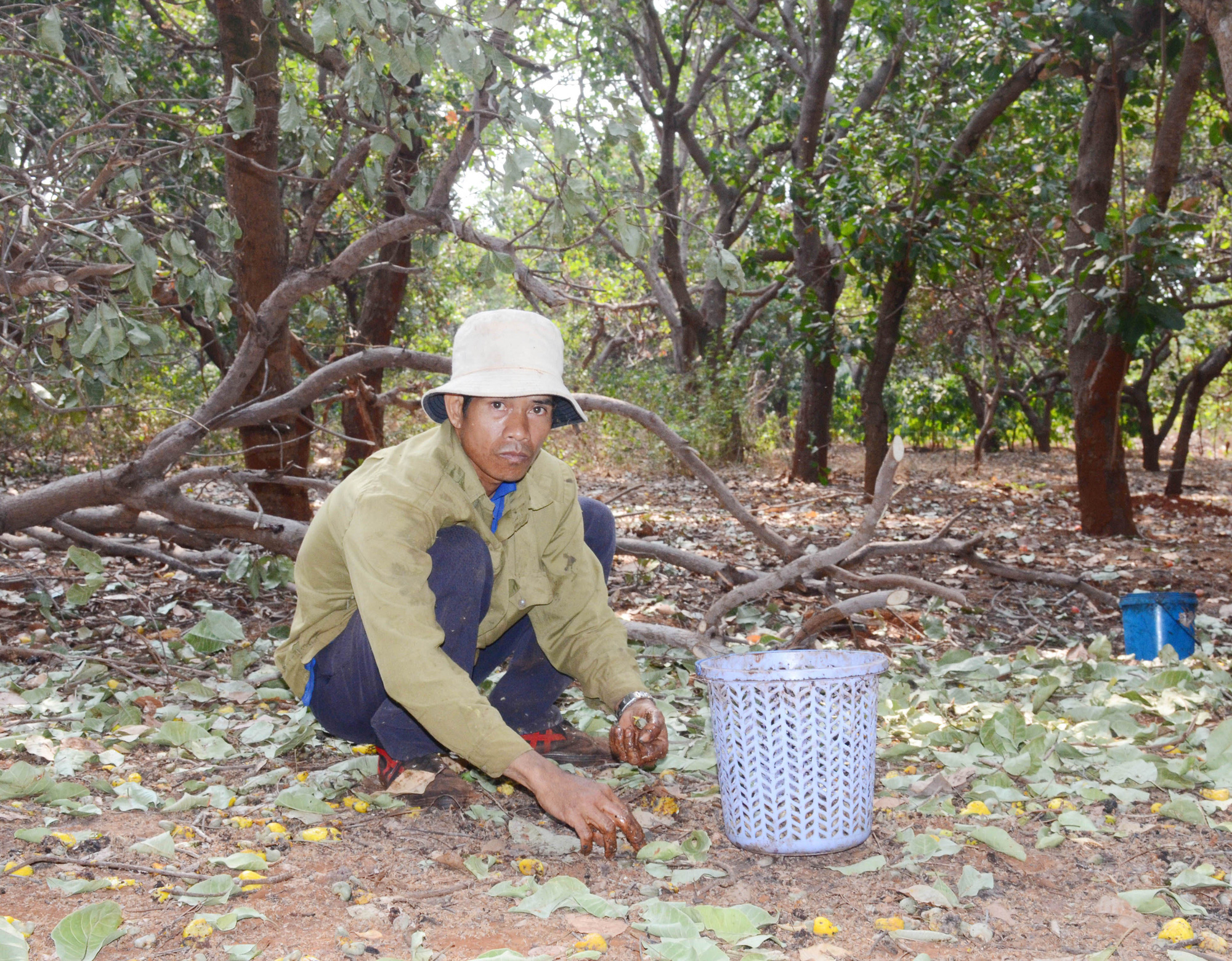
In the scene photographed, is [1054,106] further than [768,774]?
Yes

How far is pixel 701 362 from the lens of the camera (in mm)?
10969

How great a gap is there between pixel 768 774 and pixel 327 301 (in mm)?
8106

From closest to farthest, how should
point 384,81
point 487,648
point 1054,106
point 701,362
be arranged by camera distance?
point 487,648
point 384,81
point 1054,106
point 701,362

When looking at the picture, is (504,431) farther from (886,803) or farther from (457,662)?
(886,803)

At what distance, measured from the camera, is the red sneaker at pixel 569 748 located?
103 inches

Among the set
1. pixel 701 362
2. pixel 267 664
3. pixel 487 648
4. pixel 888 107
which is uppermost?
pixel 888 107

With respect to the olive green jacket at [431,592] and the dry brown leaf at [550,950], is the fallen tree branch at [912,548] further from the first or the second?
the dry brown leaf at [550,950]

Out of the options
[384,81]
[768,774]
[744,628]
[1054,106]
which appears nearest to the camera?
[768,774]

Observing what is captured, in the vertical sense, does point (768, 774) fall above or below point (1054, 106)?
below

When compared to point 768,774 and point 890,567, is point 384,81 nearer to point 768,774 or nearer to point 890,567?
point 768,774

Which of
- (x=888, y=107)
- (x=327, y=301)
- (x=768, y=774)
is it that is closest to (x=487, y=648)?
(x=768, y=774)

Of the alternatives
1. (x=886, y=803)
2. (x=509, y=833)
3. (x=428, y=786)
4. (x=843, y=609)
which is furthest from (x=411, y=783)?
(x=843, y=609)

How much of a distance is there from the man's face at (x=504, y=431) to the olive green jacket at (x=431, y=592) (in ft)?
0.17

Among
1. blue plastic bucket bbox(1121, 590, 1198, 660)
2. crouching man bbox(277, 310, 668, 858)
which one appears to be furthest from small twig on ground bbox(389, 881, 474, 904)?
blue plastic bucket bbox(1121, 590, 1198, 660)
